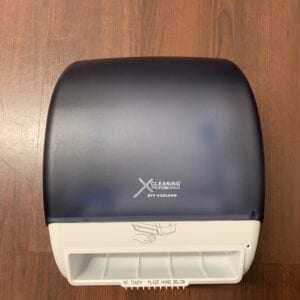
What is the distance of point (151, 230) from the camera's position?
695 millimetres

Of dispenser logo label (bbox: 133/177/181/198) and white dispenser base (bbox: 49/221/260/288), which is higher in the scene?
dispenser logo label (bbox: 133/177/181/198)

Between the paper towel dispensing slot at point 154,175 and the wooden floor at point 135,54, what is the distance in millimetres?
166

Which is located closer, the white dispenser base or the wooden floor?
the white dispenser base

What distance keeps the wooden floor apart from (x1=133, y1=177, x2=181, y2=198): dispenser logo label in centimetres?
24

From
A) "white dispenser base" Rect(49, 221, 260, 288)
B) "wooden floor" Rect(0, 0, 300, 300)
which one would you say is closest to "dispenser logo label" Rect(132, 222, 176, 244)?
"white dispenser base" Rect(49, 221, 260, 288)

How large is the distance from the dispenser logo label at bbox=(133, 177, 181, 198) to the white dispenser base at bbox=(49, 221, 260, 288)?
39 mm

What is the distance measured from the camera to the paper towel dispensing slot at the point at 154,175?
694mm

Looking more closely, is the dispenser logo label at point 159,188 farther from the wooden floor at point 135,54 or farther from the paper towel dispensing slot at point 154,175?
the wooden floor at point 135,54

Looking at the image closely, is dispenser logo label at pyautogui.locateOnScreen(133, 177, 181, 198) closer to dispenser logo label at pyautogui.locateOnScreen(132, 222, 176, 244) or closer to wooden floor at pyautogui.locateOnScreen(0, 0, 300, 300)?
dispenser logo label at pyautogui.locateOnScreen(132, 222, 176, 244)

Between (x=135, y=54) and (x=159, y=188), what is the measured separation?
321 millimetres

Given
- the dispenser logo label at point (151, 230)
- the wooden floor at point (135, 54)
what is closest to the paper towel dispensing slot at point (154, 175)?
the dispenser logo label at point (151, 230)

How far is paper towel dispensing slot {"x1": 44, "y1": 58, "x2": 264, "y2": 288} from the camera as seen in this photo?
2.28 feet

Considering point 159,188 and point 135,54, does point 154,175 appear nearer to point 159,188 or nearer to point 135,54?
point 159,188

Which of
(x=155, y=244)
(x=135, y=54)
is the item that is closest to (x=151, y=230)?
(x=155, y=244)
